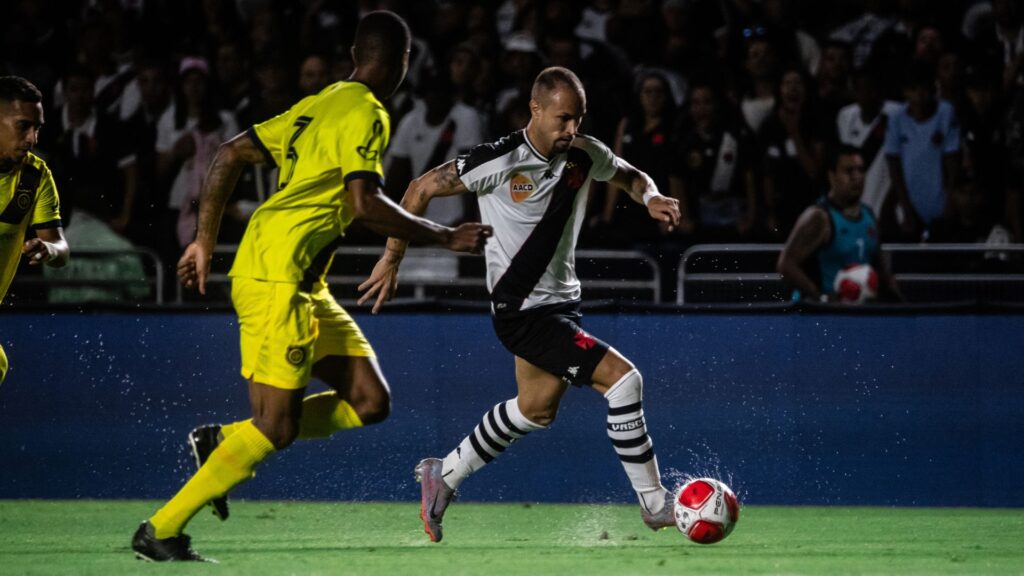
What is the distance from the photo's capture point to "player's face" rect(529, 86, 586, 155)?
263 inches

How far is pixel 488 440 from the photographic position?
7.11 m

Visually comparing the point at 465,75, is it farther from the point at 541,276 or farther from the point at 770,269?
the point at 541,276

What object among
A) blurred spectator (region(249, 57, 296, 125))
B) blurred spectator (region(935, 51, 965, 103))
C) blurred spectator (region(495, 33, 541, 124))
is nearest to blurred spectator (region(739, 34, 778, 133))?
blurred spectator (region(935, 51, 965, 103))

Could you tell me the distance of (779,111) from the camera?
37.3ft

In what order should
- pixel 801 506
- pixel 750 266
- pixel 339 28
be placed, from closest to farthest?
pixel 801 506
pixel 750 266
pixel 339 28

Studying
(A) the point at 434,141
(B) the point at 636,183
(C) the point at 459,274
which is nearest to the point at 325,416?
(B) the point at 636,183

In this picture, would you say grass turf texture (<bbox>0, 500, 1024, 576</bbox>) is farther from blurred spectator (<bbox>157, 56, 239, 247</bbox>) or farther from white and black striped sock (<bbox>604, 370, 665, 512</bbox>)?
blurred spectator (<bbox>157, 56, 239, 247</bbox>)

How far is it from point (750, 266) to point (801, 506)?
77.0 inches

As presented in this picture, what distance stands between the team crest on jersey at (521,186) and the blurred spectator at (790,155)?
13.6 ft

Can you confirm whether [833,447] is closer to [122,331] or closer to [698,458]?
[698,458]

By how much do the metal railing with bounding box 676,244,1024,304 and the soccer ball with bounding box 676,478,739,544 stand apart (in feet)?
10.2

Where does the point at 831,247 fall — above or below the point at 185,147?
below

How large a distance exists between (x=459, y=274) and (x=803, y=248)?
2490mm

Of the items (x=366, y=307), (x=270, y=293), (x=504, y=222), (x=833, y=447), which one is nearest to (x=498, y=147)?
(x=504, y=222)
